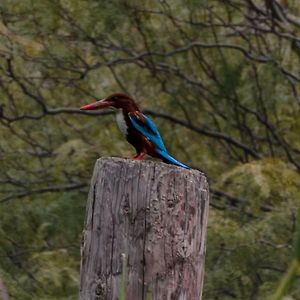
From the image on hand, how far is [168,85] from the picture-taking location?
27.3ft

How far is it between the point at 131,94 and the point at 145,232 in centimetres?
556

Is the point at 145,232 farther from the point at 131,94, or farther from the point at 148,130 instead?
the point at 131,94

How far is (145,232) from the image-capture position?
2609 mm

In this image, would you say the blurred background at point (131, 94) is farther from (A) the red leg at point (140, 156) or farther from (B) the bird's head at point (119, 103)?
(A) the red leg at point (140, 156)

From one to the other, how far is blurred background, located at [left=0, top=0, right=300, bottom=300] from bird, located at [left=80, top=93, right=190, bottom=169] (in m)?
3.24

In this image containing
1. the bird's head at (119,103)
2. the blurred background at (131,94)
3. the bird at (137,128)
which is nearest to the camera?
the bird at (137,128)

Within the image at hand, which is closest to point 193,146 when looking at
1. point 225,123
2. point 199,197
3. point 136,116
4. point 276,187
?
point 225,123

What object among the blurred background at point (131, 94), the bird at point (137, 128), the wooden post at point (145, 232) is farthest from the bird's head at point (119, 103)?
the blurred background at point (131, 94)

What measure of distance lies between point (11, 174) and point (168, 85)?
132 centimetres

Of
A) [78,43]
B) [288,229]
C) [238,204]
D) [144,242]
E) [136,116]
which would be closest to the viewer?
[144,242]

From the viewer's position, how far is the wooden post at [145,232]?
8.57 ft

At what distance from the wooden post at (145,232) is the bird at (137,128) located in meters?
1.06

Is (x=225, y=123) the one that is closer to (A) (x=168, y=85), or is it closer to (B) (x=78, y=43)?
(A) (x=168, y=85)

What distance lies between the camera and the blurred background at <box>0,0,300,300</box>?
7.57 meters
